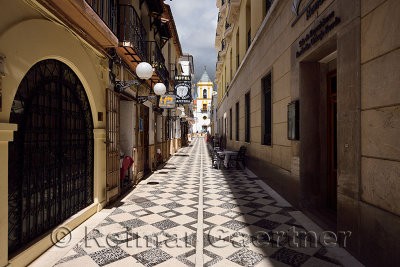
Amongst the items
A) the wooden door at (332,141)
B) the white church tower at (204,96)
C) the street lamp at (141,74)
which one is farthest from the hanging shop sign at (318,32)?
the white church tower at (204,96)

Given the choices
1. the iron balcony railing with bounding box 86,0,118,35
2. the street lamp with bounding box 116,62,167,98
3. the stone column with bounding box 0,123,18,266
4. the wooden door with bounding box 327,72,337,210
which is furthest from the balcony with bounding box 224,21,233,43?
the stone column with bounding box 0,123,18,266

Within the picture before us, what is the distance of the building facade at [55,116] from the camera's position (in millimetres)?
2629

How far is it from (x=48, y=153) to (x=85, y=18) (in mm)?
2138

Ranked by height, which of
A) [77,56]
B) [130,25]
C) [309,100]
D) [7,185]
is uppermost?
[130,25]

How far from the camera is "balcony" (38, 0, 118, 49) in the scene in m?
3.27

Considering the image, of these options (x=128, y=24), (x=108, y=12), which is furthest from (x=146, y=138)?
(x=108, y=12)

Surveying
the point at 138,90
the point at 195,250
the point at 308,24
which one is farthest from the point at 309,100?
the point at 138,90

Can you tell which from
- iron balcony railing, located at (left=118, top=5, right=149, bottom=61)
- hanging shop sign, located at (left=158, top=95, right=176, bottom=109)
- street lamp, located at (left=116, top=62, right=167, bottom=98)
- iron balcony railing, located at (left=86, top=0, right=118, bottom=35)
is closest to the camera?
iron balcony railing, located at (left=86, top=0, right=118, bottom=35)

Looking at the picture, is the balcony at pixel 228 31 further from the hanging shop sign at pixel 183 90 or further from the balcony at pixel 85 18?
the balcony at pixel 85 18

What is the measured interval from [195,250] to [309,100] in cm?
358

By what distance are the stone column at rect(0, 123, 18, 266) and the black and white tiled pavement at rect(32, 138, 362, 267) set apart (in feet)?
1.84

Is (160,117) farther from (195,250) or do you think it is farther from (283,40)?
(195,250)

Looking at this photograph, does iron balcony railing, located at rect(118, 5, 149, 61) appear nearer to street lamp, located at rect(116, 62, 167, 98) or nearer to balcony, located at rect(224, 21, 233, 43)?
street lamp, located at rect(116, 62, 167, 98)

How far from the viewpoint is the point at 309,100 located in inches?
188
